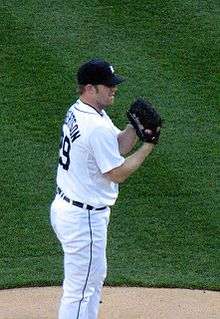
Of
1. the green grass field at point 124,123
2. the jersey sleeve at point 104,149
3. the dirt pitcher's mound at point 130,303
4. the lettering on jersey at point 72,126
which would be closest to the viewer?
the jersey sleeve at point 104,149

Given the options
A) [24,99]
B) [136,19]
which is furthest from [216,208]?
[136,19]

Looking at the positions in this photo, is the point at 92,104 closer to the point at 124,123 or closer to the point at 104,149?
the point at 104,149

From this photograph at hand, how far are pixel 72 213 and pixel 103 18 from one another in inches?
211

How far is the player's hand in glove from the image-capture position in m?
4.84

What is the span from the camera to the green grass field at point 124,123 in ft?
21.4

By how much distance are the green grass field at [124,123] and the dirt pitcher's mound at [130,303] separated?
126 millimetres

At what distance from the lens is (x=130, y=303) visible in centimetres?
584

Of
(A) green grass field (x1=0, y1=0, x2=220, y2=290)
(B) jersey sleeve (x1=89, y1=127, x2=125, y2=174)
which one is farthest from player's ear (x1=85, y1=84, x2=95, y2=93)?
(A) green grass field (x1=0, y1=0, x2=220, y2=290)

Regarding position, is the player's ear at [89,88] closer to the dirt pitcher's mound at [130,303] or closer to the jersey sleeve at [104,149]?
the jersey sleeve at [104,149]

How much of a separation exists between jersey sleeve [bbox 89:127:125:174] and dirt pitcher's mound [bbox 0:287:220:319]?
4.34 feet

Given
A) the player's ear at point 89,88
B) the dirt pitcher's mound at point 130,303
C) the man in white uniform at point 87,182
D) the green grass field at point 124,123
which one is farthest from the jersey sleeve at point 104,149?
the green grass field at point 124,123

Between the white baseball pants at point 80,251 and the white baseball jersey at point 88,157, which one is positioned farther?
the white baseball pants at point 80,251

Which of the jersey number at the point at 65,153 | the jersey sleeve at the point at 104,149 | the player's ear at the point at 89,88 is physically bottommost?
the jersey number at the point at 65,153

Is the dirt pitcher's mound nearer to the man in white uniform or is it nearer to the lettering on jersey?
the man in white uniform
